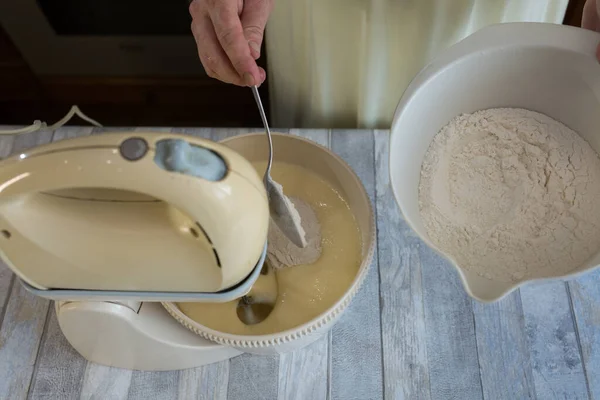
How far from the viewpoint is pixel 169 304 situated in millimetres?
625

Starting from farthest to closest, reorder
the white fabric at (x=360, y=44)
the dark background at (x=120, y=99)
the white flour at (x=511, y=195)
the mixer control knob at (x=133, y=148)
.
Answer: the dark background at (x=120, y=99)
the white fabric at (x=360, y=44)
the white flour at (x=511, y=195)
the mixer control knob at (x=133, y=148)

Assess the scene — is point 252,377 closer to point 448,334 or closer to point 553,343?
point 448,334

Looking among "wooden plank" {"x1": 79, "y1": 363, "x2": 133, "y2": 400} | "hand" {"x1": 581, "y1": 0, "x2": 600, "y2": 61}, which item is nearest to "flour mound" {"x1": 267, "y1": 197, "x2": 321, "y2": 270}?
"wooden plank" {"x1": 79, "y1": 363, "x2": 133, "y2": 400}

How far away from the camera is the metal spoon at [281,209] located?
605 mm

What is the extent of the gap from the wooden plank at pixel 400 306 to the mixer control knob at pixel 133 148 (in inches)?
13.8

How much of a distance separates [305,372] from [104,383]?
0.75 feet

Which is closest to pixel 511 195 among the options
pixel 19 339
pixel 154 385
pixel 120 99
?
pixel 154 385

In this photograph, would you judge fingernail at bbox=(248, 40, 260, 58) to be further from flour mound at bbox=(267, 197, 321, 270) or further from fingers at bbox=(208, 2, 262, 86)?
flour mound at bbox=(267, 197, 321, 270)

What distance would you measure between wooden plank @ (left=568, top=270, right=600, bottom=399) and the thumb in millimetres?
463

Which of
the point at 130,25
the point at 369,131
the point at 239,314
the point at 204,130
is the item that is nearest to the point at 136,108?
the point at 130,25

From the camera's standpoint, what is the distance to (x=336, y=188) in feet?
2.37

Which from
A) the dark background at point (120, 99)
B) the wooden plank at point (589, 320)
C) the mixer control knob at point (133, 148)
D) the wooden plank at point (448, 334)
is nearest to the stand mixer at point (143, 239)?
the mixer control knob at point (133, 148)

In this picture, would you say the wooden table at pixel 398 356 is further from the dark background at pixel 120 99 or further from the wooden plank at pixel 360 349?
the dark background at pixel 120 99

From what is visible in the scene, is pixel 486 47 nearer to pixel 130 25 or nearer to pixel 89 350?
pixel 89 350
